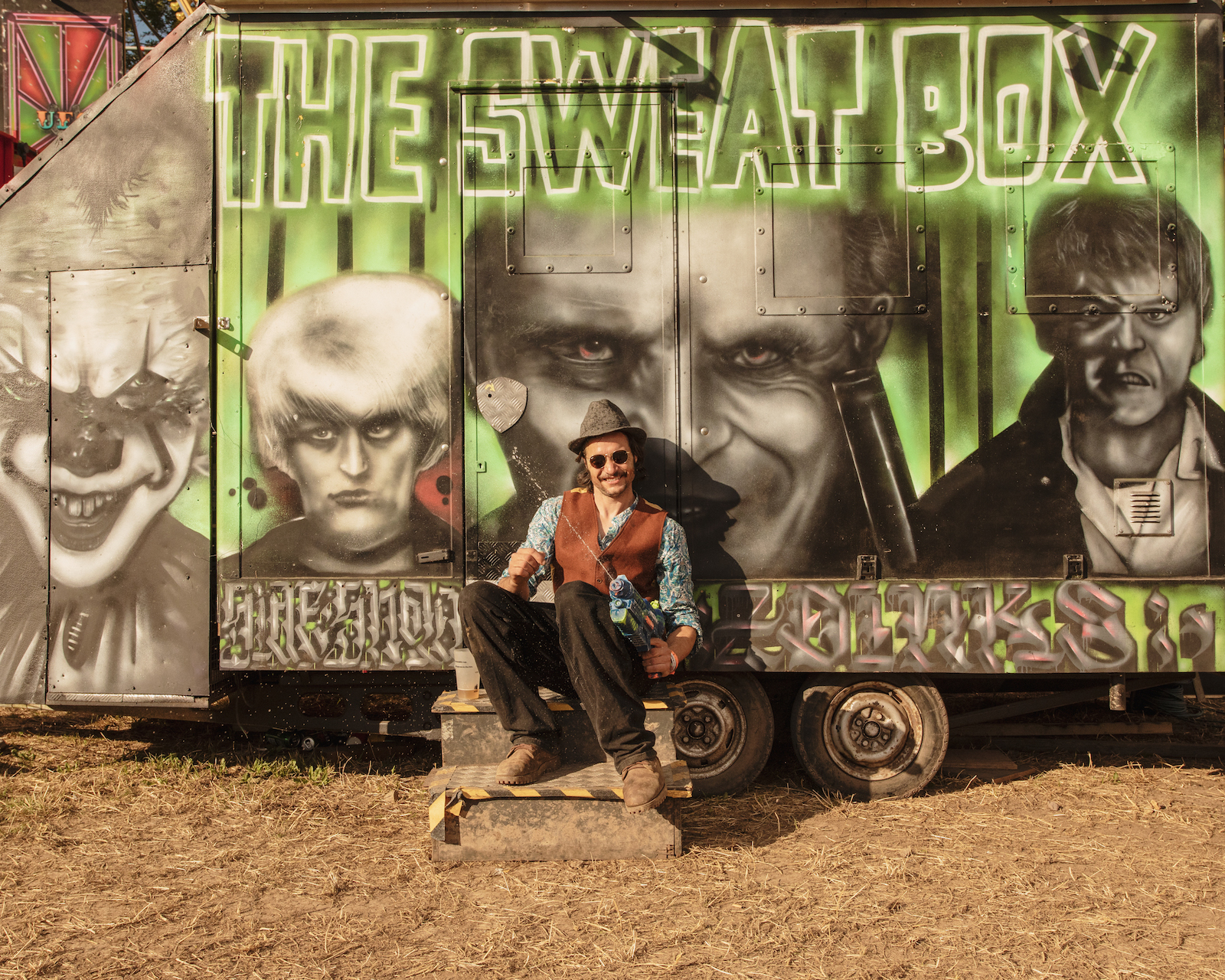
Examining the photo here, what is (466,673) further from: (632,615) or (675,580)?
(675,580)

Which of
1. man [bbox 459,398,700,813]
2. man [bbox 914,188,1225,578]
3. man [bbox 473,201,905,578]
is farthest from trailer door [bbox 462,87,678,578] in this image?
man [bbox 914,188,1225,578]

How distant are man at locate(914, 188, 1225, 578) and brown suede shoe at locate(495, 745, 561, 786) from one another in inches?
72.5

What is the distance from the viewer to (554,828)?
3.24 meters

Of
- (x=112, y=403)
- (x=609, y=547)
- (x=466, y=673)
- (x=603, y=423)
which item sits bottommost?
(x=466, y=673)

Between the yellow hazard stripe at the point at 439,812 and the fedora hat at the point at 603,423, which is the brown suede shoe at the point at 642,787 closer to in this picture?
the yellow hazard stripe at the point at 439,812

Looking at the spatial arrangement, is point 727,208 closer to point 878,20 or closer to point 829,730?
point 878,20

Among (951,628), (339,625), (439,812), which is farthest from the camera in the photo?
(339,625)

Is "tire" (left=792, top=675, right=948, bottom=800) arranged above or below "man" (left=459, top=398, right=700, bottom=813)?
below

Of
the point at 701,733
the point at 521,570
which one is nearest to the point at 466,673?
the point at 521,570

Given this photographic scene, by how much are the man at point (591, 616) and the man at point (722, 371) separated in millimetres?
223

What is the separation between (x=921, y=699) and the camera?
12.8 ft

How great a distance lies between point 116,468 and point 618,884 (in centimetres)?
286

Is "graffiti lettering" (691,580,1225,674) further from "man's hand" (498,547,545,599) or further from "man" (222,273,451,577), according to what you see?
"man" (222,273,451,577)

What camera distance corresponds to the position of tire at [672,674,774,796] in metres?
3.90
